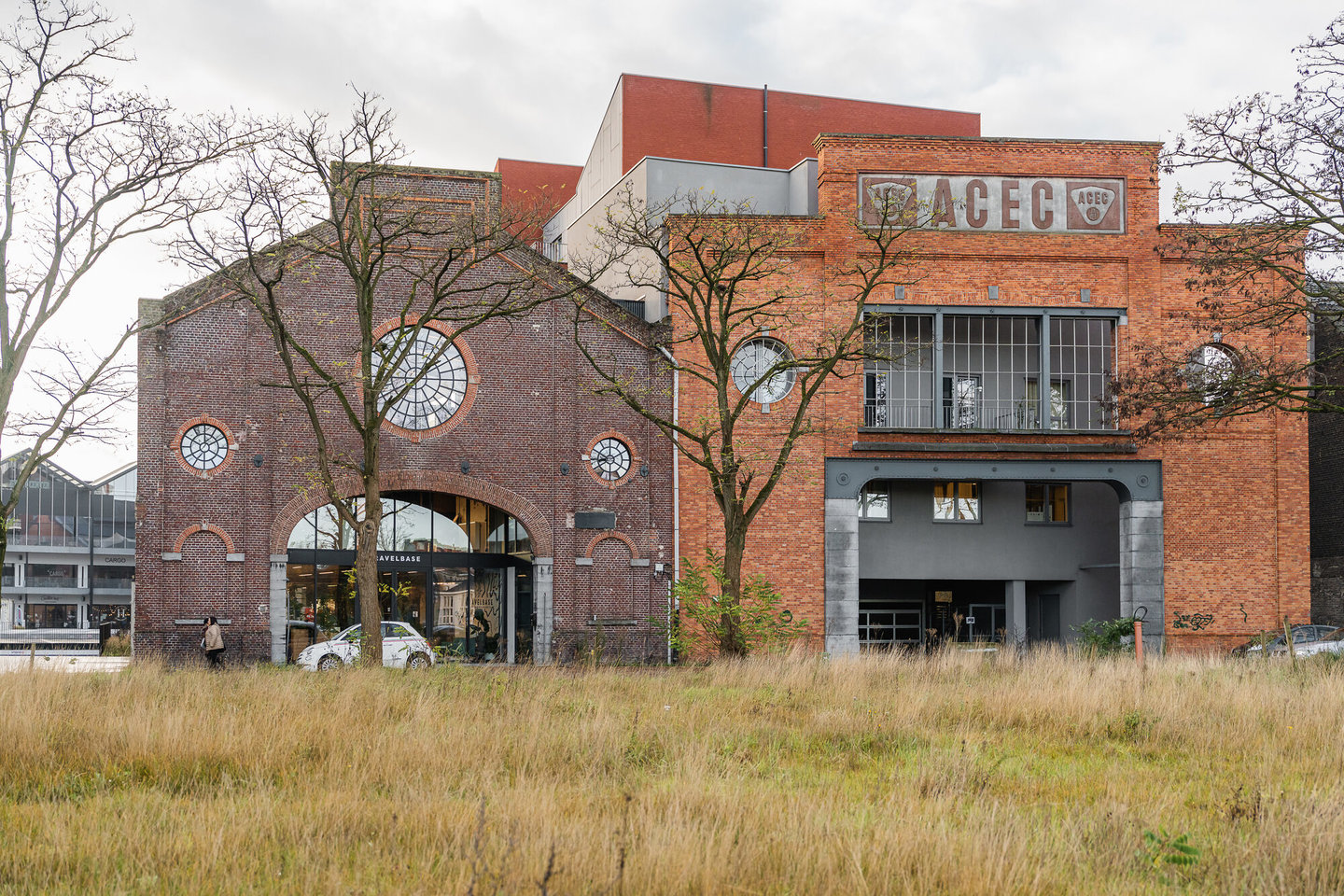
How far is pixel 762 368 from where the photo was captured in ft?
102

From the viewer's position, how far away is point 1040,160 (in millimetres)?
31203

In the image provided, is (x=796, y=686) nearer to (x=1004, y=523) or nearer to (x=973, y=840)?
(x=973, y=840)

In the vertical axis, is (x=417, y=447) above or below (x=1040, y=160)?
below

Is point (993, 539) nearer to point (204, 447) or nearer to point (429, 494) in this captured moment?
point (429, 494)

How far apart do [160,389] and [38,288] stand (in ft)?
27.0

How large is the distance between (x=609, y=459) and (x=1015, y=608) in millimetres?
12438

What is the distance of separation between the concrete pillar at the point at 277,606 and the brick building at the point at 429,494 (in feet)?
0.16

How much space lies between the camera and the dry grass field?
5.83 m

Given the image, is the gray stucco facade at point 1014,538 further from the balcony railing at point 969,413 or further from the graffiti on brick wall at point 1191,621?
the balcony railing at point 969,413

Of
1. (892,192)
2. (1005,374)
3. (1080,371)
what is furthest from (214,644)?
(1080,371)

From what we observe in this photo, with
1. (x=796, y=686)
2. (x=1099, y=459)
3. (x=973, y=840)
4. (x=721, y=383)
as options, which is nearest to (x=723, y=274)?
→ (x=721, y=383)

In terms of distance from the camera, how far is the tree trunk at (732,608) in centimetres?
2158

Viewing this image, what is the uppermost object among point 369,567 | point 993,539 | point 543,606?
point 993,539

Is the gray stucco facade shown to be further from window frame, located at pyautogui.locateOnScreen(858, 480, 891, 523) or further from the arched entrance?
the arched entrance
